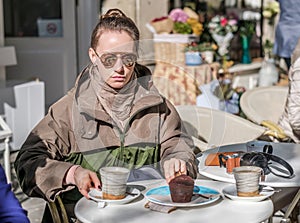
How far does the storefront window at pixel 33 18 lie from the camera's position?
631cm

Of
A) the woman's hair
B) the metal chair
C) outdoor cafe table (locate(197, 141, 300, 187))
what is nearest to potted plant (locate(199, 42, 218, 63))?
the metal chair

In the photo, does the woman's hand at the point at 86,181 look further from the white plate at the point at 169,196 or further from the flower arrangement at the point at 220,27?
the flower arrangement at the point at 220,27

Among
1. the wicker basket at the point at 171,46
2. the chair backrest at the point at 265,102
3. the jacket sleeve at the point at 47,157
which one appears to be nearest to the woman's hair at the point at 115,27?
the jacket sleeve at the point at 47,157

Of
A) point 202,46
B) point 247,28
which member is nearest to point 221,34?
point 202,46

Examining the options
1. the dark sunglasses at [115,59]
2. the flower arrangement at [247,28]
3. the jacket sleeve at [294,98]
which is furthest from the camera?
the flower arrangement at [247,28]

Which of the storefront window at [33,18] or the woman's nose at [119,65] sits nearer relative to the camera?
the woman's nose at [119,65]

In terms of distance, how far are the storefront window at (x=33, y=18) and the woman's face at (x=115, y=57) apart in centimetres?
Answer: 428

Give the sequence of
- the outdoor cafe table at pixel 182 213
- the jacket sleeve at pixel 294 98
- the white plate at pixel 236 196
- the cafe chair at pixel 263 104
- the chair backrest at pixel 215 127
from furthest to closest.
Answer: the cafe chair at pixel 263 104, the jacket sleeve at pixel 294 98, the chair backrest at pixel 215 127, the white plate at pixel 236 196, the outdoor cafe table at pixel 182 213

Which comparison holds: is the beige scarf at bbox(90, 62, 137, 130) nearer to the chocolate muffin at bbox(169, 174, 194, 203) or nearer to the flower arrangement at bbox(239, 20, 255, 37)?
the chocolate muffin at bbox(169, 174, 194, 203)

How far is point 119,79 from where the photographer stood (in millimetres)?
2182

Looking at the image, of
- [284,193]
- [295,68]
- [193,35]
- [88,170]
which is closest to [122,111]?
[88,170]

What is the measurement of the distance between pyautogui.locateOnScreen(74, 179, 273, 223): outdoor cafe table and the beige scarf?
1.10 ft

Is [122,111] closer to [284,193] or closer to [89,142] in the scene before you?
[89,142]

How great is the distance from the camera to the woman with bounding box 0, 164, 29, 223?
1654mm
